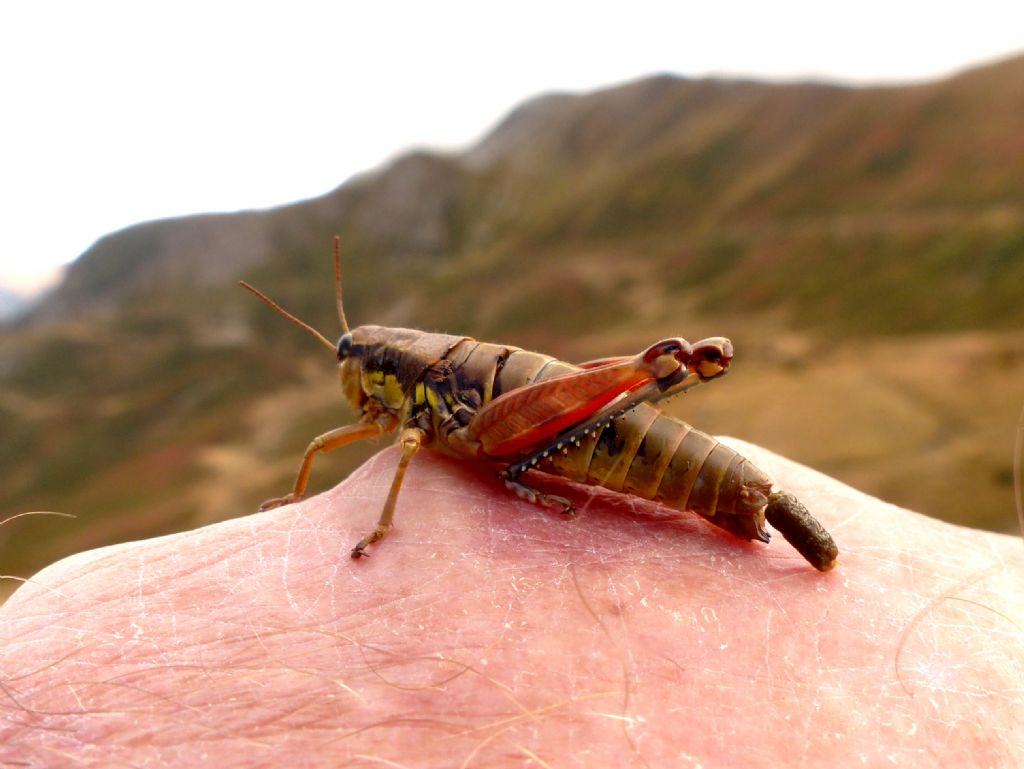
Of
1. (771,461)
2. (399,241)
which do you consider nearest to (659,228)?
(399,241)

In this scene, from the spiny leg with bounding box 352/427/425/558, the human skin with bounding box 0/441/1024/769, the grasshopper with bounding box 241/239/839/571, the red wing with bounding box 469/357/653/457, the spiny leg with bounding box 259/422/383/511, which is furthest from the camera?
the spiny leg with bounding box 259/422/383/511

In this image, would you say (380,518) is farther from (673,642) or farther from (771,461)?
(771,461)

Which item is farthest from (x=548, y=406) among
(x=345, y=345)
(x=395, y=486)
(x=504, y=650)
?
(x=345, y=345)

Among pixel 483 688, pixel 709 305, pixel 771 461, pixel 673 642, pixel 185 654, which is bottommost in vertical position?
pixel 709 305

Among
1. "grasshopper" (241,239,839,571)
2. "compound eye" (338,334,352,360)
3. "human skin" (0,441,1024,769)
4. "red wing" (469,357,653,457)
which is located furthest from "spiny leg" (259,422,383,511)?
"human skin" (0,441,1024,769)

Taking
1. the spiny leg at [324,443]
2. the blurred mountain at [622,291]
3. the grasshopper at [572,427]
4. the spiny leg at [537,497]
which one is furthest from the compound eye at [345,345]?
the blurred mountain at [622,291]

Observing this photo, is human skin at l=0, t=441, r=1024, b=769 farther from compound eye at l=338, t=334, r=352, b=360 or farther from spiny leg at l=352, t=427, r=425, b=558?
compound eye at l=338, t=334, r=352, b=360
